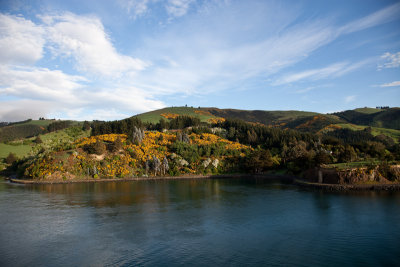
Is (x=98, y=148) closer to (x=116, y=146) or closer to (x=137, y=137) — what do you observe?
(x=116, y=146)

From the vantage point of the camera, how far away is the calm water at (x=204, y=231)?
77.8 feet

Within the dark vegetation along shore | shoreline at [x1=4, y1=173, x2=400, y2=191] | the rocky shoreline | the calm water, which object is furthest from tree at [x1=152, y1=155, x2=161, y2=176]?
the rocky shoreline

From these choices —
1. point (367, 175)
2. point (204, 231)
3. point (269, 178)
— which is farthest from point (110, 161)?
point (367, 175)

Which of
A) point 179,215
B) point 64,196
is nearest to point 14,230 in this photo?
point 179,215

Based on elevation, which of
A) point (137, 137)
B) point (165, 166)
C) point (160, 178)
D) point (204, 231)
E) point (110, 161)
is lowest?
point (204, 231)

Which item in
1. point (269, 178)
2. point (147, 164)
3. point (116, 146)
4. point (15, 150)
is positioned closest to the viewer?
point (269, 178)

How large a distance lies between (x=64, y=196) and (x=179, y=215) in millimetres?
31794

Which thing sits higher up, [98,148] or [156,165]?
[98,148]

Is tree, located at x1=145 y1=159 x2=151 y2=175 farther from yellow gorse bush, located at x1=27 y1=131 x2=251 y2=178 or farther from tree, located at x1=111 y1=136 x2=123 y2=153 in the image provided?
tree, located at x1=111 y1=136 x2=123 y2=153

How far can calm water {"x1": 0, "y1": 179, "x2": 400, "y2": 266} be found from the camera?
23719 millimetres

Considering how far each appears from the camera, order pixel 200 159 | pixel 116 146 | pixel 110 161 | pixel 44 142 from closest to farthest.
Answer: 1. pixel 110 161
2. pixel 116 146
3. pixel 200 159
4. pixel 44 142

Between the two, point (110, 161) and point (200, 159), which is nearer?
point (110, 161)

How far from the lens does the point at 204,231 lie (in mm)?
31531

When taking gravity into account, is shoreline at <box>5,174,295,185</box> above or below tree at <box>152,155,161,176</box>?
below
